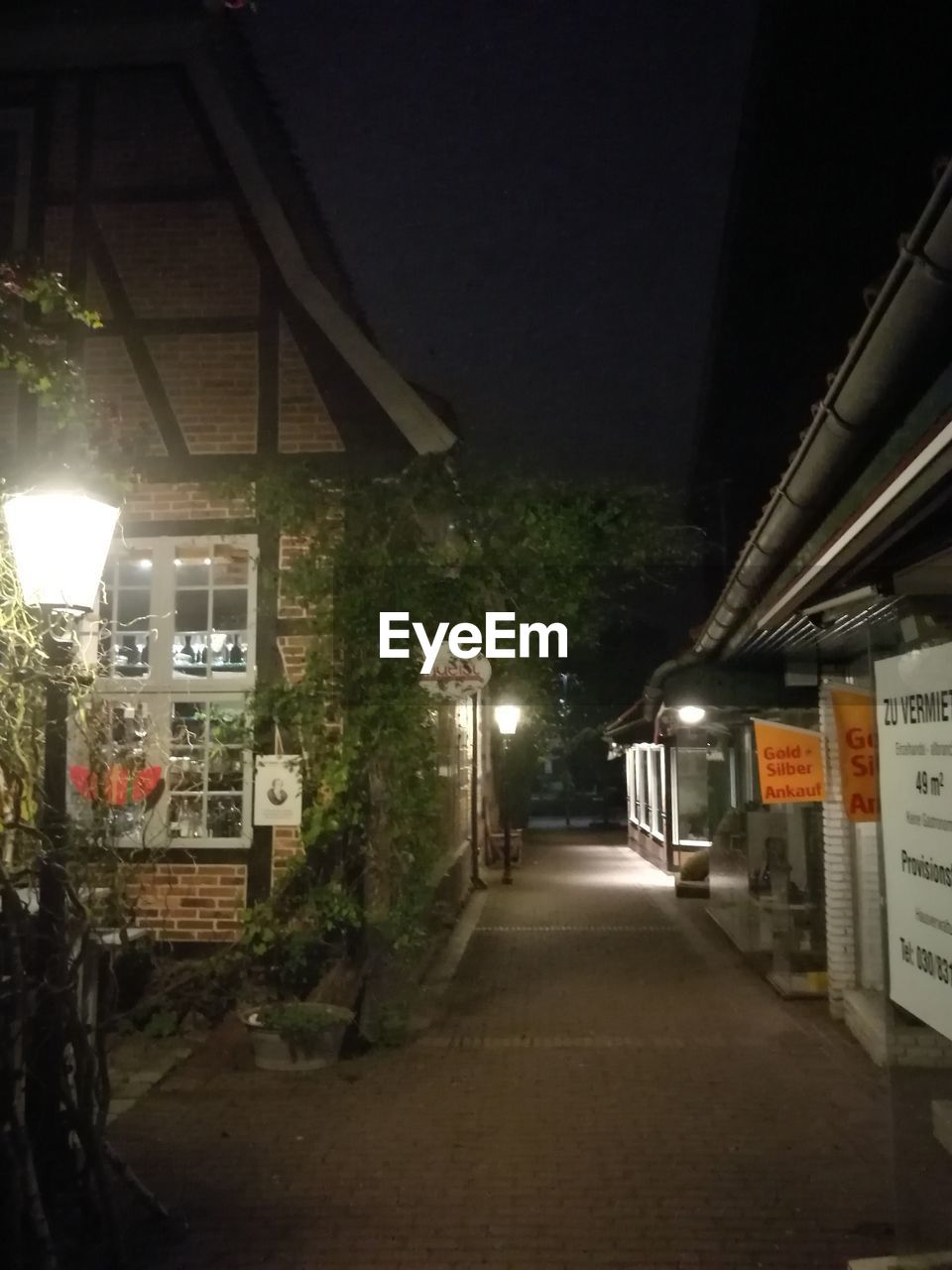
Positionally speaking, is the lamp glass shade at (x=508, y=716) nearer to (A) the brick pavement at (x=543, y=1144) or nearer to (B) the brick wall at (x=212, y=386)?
(A) the brick pavement at (x=543, y=1144)

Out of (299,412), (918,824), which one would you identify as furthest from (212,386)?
(918,824)

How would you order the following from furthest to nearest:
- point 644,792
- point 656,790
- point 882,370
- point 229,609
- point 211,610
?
point 644,792
point 656,790
point 229,609
point 211,610
point 882,370

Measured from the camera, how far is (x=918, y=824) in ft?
12.8

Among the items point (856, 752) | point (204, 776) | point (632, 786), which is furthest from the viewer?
point (632, 786)

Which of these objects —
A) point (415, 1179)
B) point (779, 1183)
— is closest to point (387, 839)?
point (415, 1179)

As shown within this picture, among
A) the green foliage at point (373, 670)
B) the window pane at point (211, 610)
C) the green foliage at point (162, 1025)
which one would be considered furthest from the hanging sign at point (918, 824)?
the window pane at point (211, 610)

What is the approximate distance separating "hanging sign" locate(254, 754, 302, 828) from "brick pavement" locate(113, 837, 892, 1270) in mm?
1586

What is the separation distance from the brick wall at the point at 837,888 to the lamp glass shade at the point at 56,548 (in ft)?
18.4

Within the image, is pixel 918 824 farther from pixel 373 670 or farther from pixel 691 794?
pixel 691 794

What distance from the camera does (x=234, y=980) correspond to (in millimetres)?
8961

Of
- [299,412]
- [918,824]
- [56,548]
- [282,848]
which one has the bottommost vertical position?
[282,848]

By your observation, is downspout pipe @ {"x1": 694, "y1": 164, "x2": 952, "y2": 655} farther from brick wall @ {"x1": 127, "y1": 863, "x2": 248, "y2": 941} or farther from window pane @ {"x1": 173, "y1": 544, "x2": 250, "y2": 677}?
brick wall @ {"x1": 127, "y1": 863, "x2": 248, "y2": 941}

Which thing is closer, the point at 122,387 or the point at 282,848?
the point at 282,848

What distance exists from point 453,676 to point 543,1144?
4.04 m
